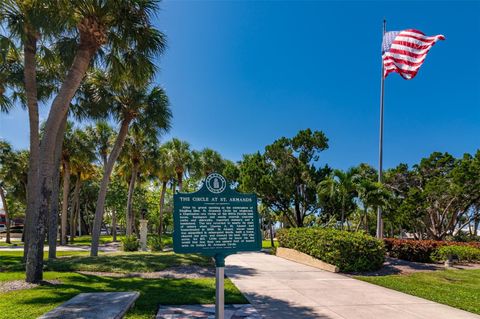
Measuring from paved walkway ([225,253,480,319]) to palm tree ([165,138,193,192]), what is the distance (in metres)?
20.3

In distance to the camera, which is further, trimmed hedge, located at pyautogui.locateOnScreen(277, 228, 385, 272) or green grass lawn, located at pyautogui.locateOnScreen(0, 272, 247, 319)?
trimmed hedge, located at pyautogui.locateOnScreen(277, 228, 385, 272)

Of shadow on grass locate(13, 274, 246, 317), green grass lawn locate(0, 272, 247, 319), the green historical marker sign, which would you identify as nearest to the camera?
the green historical marker sign

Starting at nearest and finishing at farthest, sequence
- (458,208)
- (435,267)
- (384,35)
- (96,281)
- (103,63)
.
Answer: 1. (96,281)
2. (103,63)
3. (435,267)
4. (384,35)
5. (458,208)

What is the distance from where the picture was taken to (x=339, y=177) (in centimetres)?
1919

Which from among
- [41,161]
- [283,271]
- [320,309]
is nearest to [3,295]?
[41,161]

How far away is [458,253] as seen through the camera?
15734 mm

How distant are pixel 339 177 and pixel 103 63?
13718mm

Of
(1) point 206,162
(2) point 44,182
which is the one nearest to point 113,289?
(2) point 44,182

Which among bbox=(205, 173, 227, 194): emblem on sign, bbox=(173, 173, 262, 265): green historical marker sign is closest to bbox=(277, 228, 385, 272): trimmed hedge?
bbox=(173, 173, 262, 265): green historical marker sign

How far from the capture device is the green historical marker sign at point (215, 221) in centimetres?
524

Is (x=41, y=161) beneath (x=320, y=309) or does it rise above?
above

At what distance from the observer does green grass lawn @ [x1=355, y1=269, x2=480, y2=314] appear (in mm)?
8008

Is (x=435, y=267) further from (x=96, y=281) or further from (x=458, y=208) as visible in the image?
(x=458, y=208)

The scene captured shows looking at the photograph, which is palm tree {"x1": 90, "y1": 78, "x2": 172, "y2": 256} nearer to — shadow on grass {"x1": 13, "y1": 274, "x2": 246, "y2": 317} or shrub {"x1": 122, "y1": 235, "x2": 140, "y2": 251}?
shrub {"x1": 122, "y1": 235, "x2": 140, "y2": 251}
